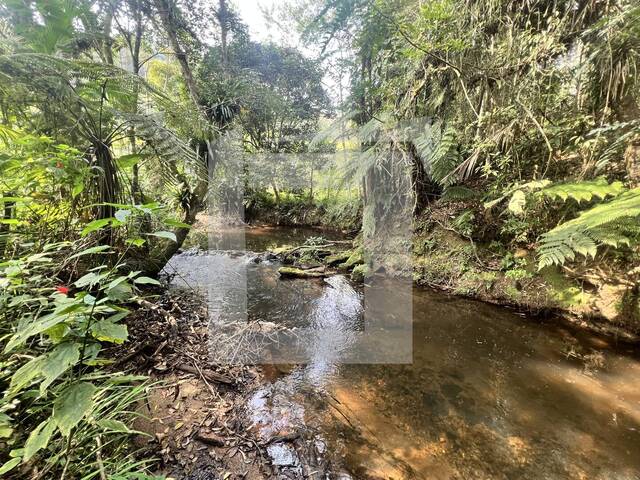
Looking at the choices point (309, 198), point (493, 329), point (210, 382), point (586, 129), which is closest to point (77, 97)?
point (210, 382)

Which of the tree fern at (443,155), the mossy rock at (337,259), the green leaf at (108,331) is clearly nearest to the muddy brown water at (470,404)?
the green leaf at (108,331)

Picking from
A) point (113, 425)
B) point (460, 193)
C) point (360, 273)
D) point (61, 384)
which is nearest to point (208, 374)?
point (113, 425)

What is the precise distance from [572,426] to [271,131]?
10.4m

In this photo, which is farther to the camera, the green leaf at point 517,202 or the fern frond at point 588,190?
the green leaf at point 517,202

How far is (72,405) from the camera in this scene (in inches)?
27.5

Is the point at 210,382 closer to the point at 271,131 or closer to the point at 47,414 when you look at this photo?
the point at 47,414

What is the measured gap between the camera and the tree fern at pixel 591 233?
223 centimetres

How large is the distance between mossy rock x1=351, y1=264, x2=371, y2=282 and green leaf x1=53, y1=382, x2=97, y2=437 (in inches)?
157

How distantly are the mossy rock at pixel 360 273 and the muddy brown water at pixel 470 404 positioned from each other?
1368mm

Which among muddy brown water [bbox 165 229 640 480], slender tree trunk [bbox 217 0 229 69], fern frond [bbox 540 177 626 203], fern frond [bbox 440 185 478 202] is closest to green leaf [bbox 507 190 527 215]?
fern frond [bbox 540 177 626 203]

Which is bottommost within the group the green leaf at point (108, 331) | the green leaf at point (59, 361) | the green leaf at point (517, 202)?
the green leaf at point (59, 361)

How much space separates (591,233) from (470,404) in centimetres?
201

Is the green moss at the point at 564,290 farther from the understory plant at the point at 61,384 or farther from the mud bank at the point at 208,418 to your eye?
the understory plant at the point at 61,384

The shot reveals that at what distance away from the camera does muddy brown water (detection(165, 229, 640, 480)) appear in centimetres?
153
